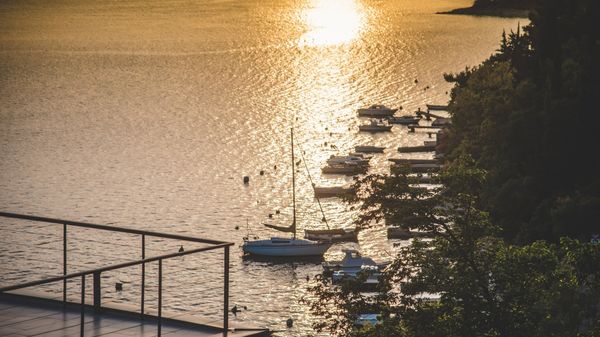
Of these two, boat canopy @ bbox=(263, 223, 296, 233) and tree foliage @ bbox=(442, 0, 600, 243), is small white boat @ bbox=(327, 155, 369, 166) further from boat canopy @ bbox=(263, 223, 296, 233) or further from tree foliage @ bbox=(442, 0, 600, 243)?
tree foliage @ bbox=(442, 0, 600, 243)

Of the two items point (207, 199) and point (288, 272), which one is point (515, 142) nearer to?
point (288, 272)

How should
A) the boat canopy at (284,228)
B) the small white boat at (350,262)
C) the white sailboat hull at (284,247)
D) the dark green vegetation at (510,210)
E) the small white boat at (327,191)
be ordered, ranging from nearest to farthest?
the dark green vegetation at (510,210), the small white boat at (350,262), the white sailboat hull at (284,247), the boat canopy at (284,228), the small white boat at (327,191)

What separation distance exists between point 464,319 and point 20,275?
163 feet

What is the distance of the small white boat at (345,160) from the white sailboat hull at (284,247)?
34.3 m

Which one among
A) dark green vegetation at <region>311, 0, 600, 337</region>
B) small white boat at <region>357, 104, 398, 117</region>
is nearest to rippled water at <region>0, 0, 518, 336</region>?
small white boat at <region>357, 104, 398, 117</region>

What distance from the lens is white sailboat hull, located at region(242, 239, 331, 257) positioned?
95625 mm

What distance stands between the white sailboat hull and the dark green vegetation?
11469 mm

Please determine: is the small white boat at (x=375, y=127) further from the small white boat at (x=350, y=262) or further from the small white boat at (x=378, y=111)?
the small white boat at (x=350, y=262)

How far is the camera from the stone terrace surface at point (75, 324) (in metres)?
18.8

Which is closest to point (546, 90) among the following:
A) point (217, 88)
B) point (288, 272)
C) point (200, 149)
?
point (288, 272)

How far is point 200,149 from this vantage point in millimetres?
142000

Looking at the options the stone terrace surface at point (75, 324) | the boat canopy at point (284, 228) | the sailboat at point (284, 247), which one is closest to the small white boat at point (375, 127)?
the boat canopy at point (284, 228)

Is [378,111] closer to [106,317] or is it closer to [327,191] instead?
[327,191]

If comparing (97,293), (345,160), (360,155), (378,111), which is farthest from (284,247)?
(97,293)
